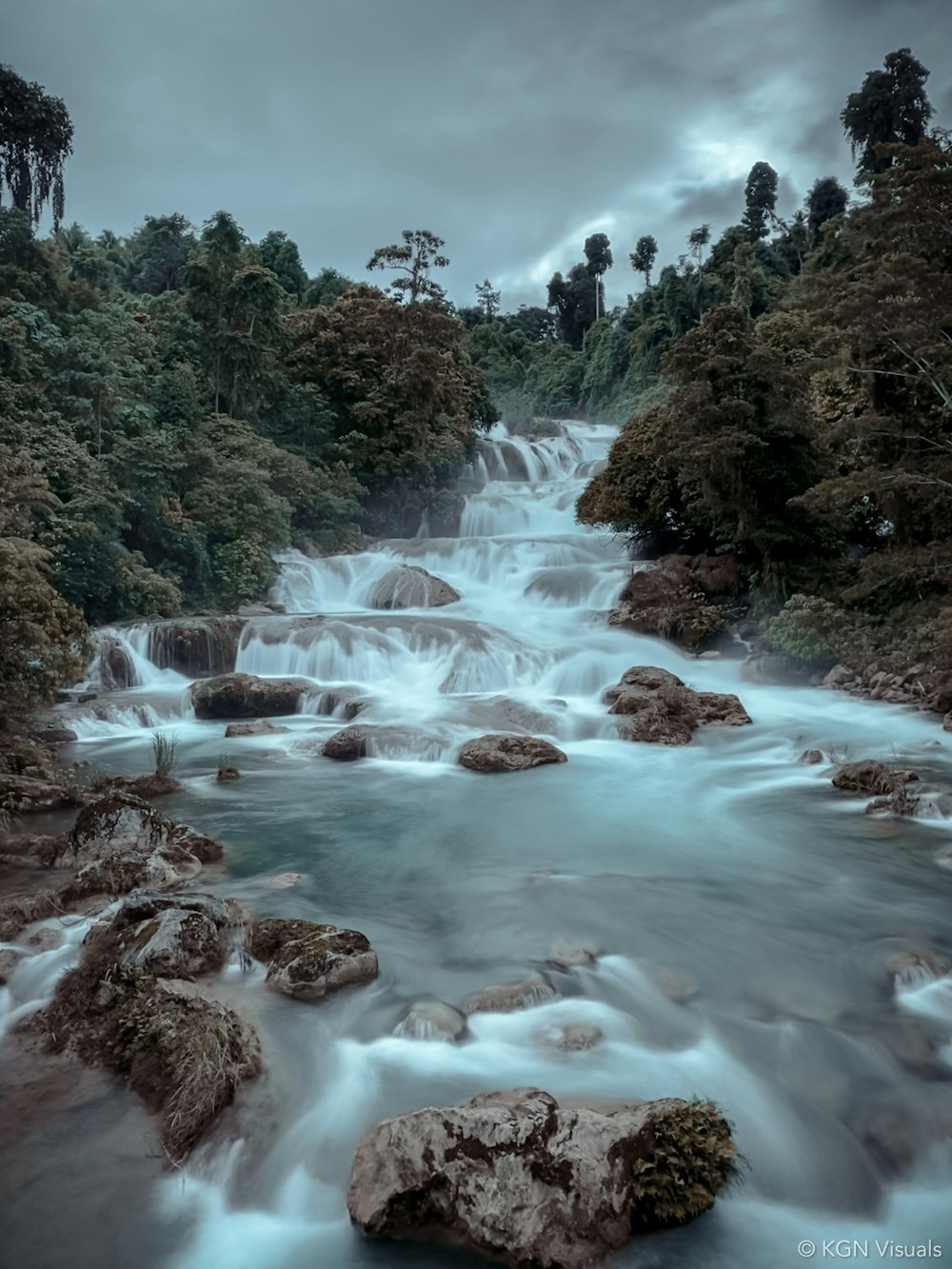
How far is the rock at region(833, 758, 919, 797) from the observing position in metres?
8.91

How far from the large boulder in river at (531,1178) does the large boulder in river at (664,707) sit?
8.81 m

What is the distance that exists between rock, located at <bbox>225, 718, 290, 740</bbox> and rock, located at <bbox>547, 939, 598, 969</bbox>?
24.8ft

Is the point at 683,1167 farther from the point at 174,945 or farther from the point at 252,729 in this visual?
the point at 252,729

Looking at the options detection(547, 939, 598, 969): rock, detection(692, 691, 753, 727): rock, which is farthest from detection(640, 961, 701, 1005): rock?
detection(692, 691, 753, 727): rock

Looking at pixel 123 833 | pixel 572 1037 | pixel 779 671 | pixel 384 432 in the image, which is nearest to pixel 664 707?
pixel 779 671

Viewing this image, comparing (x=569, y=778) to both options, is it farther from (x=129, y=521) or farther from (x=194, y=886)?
(x=129, y=521)

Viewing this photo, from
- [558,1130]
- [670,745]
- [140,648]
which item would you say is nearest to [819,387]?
[670,745]

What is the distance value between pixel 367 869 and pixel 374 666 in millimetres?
8305

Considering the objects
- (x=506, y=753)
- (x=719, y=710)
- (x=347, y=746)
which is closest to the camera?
(x=506, y=753)

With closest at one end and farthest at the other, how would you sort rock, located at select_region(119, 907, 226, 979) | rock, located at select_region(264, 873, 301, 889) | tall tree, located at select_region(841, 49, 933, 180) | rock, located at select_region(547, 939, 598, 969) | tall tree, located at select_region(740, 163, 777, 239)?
rock, located at select_region(119, 907, 226, 979), rock, located at select_region(547, 939, 598, 969), rock, located at select_region(264, 873, 301, 889), tall tree, located at select_region(841, 49, 933, 180), tall tree, located at select_region(740, 163, 777, 239)

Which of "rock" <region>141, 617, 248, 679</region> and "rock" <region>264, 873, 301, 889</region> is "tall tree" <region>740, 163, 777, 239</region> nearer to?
"rock" <region>141, 617, 248, 679</region>

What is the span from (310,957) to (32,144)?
109ft

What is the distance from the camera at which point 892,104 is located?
40500 millimetres

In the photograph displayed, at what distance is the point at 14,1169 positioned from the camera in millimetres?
3467
